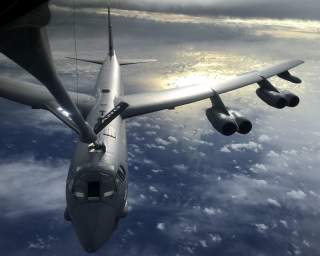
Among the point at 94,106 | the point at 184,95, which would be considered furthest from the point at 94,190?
the point at 184,95

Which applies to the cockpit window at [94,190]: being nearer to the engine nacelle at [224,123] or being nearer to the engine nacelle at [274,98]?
the engine nacelle at [224,123]

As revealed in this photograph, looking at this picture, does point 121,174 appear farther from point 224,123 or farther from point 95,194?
point 224,123

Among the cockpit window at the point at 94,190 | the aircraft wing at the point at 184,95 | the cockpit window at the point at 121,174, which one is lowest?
the aircraft wing at the point at 184,95

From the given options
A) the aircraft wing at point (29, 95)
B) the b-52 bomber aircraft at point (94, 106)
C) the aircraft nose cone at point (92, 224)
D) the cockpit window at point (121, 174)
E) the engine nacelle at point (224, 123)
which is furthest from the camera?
the aircraft wing at point (29, 95)

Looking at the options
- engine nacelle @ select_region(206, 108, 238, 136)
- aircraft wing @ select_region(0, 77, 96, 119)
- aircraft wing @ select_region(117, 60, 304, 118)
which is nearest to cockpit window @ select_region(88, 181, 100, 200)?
aircraft wing @ select_region(0, 77, 96, 119)

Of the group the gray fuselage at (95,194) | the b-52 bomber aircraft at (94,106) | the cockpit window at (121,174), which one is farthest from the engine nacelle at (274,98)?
the gray fuselage at (95,194)

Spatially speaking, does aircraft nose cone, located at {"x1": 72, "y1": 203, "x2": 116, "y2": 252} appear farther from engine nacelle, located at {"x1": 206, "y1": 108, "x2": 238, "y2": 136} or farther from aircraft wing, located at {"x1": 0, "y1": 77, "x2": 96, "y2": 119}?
engine nacelle, located at {"x1": 206, "y1": 108, "x2": 238, "y2": 136}

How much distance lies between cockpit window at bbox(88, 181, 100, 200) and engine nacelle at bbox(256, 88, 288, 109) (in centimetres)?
2426

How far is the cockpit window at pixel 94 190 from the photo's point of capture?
23.1m

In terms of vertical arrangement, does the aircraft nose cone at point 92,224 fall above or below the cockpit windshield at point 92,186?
below

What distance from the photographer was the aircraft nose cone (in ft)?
74.3

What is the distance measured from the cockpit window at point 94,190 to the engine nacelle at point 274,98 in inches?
955

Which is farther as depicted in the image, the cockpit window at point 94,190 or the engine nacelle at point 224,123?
the engine nacelle at point 224,123

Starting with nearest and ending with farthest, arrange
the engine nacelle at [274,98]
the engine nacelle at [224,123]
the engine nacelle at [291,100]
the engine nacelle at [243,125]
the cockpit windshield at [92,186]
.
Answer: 1. the cockpit windshield at [92,186]
2. the engine nacelle at [224,123]
3. the engine nacelle at [243,125]
4. the engine nacelle at [274,98]
5. the engine nacelle at [291,100]
